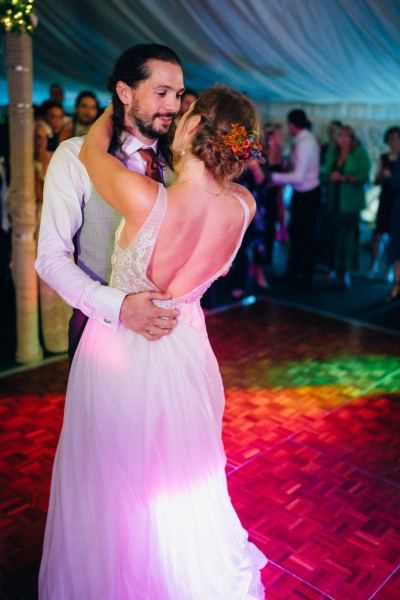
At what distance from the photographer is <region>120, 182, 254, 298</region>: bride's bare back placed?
4.64 feet

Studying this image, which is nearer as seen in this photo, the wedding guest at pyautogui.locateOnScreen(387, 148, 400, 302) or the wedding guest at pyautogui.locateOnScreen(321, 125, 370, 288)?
the wedding guest at pyautogui.locateOnScreen(387, 148, 400, 302)

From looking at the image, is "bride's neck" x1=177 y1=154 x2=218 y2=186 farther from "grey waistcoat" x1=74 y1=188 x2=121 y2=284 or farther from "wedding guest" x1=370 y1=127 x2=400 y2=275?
"wedding guest" x1=370 y1=127 x2=400 y2=275

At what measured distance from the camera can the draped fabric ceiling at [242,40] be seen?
435 cm

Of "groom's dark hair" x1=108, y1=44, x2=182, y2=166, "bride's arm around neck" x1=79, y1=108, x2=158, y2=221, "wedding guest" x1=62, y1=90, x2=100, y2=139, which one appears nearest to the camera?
"bride's arm around neck" x1=79, y1=108, x2=158, y2=221

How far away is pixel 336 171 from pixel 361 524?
13.4 feet

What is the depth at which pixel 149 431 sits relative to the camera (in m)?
1.57

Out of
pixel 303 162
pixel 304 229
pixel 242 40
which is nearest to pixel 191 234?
pixel 242 40

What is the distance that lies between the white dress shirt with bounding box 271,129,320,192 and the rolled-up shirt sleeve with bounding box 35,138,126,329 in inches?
160

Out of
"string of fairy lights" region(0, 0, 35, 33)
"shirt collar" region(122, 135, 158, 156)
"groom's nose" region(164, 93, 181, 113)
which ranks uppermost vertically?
"string of fairy lights" region(0, 0, 35, 33)

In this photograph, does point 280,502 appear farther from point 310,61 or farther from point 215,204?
point 310,61

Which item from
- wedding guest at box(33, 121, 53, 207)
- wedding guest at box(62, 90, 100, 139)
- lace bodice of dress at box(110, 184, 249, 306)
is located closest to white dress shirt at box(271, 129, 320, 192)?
wedding guest at box(62, 90, 100, 139)

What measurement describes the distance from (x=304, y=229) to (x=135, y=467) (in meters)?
4.52

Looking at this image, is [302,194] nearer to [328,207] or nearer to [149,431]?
[328,207]

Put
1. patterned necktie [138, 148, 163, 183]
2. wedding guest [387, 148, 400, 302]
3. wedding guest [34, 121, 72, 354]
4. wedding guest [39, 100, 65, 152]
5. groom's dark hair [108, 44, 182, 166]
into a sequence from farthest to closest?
1. wedding guest [387, 148, 400, 302]
2. wedding guest [39, 100, 65, 152]
3. wedding guest [34, 121, 72, 354]
4. patterned necktie [138, 148, 163, 183]
5. groom's dark hair [108, 44, 182, 166]
